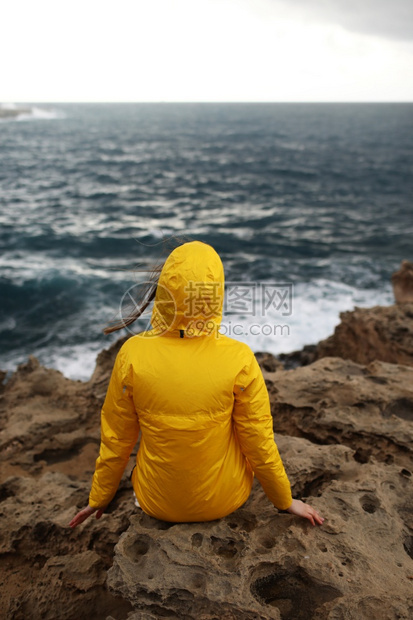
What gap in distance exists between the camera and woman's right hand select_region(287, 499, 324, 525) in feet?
7.36

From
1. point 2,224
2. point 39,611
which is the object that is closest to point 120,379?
point 39,611

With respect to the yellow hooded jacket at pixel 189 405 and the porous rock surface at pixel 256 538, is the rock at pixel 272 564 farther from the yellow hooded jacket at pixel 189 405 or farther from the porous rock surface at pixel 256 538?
the yellow hooded jacket at pixel 189 405

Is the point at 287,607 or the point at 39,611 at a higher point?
the point at 287,607

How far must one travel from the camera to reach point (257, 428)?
2.00 m

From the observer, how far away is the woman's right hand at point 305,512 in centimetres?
224

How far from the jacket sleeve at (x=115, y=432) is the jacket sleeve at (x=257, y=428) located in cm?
49

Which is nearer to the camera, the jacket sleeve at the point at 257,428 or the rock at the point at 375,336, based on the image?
the jacket sleeve at the point at 257,428

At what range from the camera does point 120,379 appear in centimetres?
195

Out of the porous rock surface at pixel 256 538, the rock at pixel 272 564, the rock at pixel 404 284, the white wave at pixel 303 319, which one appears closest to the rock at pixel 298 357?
the white wave at pixel 303 319

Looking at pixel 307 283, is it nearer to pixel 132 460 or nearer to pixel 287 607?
pixel 132 460

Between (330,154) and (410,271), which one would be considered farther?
(330,154)

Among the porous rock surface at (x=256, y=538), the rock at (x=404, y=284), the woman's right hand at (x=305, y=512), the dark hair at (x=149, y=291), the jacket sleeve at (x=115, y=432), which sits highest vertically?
the dark hair at (x=149, y=291)

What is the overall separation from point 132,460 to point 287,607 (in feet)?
5.92

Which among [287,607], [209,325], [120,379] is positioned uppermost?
[209,325]
